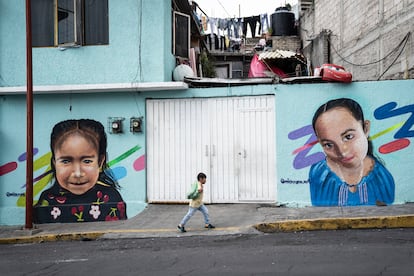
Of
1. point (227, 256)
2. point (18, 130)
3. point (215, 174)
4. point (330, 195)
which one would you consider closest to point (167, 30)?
point (215, 174)

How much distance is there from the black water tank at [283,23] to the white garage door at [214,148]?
12.6 metres

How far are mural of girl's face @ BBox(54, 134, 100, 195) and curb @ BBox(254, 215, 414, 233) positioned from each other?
464cm

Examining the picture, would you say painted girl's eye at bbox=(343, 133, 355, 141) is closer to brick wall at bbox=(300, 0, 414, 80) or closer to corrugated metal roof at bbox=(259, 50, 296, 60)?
brick wall at bbox=(300, 0, 414, 80)

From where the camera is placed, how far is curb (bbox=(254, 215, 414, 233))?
9.32 meters

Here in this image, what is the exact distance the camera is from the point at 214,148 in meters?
11.6

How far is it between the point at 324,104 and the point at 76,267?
6.52 metres

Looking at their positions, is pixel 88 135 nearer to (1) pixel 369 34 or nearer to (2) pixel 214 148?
(2) pixel 214 148

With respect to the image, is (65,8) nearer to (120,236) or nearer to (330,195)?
(120,236)

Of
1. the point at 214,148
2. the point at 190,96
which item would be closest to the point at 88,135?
the point at 190,96

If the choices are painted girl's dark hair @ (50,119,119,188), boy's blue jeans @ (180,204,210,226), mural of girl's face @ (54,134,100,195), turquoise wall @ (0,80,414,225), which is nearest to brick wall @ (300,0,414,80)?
turquoise wall @ (0,80,414,225)

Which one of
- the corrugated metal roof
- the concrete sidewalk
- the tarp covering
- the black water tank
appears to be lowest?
the concrete sidewalk

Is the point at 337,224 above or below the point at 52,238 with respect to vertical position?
above

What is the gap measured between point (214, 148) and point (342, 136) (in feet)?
9.70

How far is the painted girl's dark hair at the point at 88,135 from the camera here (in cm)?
1209
